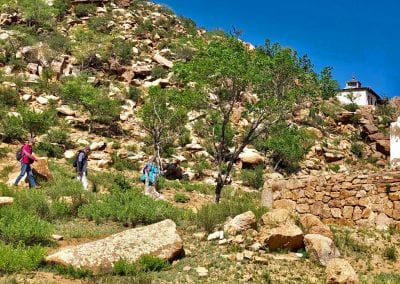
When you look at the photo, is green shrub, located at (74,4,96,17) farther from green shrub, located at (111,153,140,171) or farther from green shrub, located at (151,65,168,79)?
green shrub, located at (111,153,140,171)

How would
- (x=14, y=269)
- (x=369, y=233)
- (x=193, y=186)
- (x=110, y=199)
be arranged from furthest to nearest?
(x=193, y=186)
(x=110, y=199)
(x=369, y=233)
(x=14, y=269)

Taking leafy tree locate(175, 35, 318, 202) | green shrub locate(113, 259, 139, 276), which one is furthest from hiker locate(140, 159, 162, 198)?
green shrub locate(113, 259, 139, 276)

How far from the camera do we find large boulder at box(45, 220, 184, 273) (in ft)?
22.3

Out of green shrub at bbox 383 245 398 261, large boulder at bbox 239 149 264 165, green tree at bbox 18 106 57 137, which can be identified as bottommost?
green shrub at bbox 383 245 398 261

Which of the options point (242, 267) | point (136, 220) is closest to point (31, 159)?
point (136, 220)

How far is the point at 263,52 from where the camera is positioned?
18.7 m

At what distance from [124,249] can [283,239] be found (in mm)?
2873

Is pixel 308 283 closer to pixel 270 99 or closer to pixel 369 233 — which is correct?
pixel 369 233

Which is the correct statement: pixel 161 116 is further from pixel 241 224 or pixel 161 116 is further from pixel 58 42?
pixel 241 224

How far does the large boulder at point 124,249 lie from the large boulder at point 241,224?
4.28 ft

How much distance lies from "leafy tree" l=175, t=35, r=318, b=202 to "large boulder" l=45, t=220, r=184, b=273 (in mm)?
8640

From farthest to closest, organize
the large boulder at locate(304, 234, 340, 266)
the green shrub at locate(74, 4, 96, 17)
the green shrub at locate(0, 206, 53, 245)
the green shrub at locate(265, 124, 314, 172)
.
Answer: the green shrub at locate(74, 4, 96, 17)
the green shrub at locate(265, 124, 314, 172)
the large boulder at locate(304, 234, 340, 266)
the green shrub at locate(0, 206, 53, 245)

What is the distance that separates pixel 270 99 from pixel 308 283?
11.7 m

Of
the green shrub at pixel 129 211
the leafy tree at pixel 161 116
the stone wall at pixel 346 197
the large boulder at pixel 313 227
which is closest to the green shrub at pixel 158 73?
the leafy tree at pixel 161 116
